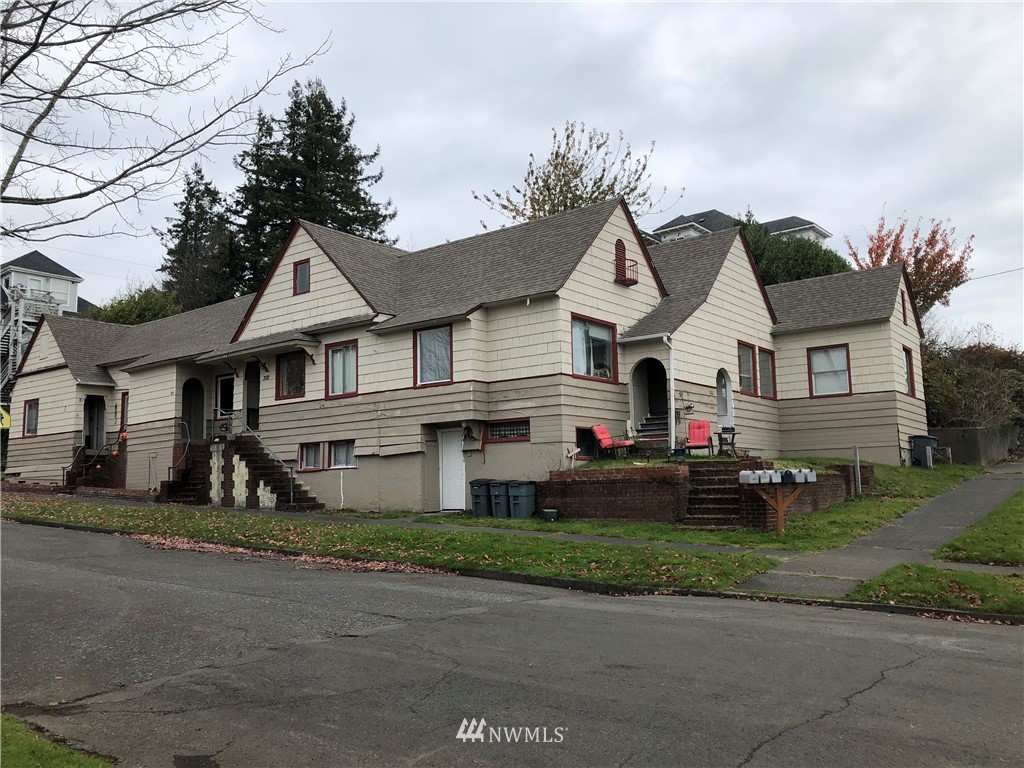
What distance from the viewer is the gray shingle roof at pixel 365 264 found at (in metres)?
24.3

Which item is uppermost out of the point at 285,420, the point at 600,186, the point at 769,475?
the point at 600,186

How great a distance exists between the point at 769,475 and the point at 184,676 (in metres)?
11.1

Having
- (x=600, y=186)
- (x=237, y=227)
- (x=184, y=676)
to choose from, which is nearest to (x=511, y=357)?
(x=184, y=676)

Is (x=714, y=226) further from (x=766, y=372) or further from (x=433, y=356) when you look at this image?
(x=433, y=356)

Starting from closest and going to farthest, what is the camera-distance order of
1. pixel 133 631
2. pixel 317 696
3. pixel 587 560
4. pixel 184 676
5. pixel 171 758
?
pixel 171 758 < pixel 317 696 < pixel 184 676 < pixel 133 631 < pixel 587 560

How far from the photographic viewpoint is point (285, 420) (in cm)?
2578

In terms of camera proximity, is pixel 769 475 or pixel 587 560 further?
pixel 769 475

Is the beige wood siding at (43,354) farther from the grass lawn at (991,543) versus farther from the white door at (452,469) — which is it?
the grass lawn at (991,543)

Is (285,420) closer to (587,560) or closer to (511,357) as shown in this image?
(511,357)

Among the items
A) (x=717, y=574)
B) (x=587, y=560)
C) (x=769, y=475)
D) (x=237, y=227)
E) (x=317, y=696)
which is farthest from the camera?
(x=237, y=227)

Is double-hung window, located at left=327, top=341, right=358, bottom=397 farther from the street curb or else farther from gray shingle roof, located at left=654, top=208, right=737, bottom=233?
gray shingle roof, located at left=654, top=208, right=737, bottom=233

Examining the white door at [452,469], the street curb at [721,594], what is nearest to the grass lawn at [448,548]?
the street curb at [721,594]

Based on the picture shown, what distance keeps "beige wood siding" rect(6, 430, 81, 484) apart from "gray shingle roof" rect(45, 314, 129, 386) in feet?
8.20

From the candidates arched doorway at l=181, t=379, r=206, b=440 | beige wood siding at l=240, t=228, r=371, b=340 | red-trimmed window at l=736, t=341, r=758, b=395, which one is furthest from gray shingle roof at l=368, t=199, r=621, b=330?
arched doorway at l=181, t=379, r=206, b=440
